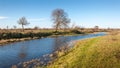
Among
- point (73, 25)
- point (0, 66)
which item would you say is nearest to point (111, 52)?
point (0, 66)

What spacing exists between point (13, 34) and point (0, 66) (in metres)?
48.2

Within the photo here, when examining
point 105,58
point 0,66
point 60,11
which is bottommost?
point 0,66

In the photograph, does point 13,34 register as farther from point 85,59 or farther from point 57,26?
point 85,59

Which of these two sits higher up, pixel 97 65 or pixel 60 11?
pixel 60 11

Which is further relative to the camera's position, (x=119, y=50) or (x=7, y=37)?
(x=7, y=37)

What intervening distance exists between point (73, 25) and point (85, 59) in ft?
422

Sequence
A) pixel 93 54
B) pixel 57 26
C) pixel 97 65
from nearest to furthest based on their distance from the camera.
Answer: pixel 97 65 < pixel 93 54 < pixel 57 26

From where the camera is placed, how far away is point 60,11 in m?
111

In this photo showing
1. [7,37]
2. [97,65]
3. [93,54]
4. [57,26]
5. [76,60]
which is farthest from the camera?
[57,26]

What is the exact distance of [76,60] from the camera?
21406 mm

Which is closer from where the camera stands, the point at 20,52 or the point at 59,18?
the point at 20,52

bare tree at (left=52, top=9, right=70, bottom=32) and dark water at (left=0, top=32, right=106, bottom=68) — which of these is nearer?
dark water at (left=0, top=32, right=106, bottom=68)

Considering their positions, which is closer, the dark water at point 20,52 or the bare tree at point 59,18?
the dark water at point 20,52

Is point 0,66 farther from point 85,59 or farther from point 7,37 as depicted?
point 7,37
